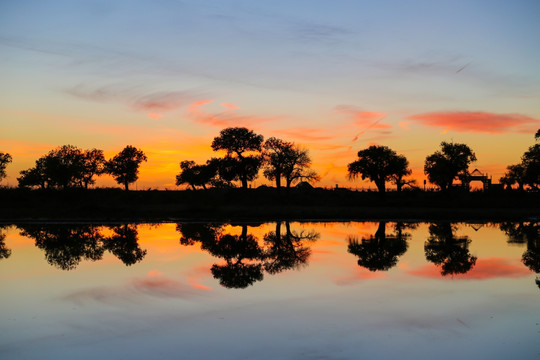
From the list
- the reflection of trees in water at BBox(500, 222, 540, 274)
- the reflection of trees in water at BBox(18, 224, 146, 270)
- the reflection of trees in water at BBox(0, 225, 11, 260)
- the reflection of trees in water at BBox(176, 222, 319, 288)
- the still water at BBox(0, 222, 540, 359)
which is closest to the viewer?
the still water at BBox(0, 222, 540, 359)

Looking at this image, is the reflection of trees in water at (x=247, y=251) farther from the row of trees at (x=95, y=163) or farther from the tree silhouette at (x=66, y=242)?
the row of trees at (x=95, y=163)

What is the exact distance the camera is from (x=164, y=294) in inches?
640

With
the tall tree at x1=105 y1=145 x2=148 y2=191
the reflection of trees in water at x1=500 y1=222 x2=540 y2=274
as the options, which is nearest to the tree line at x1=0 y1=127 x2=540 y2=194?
the tall tree at x1=105 y1=145 x2=148 y2=191

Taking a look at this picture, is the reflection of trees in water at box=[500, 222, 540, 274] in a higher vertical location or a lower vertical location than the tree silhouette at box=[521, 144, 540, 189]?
lower

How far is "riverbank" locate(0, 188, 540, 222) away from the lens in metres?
52.5

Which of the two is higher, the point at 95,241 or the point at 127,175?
the point at 127,175

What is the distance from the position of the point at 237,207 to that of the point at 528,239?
4058 cm

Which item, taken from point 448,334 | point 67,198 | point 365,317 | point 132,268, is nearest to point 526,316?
point 448,334

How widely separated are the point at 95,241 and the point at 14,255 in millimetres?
6269

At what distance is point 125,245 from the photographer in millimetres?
29844

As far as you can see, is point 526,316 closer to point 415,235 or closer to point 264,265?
point 264,265

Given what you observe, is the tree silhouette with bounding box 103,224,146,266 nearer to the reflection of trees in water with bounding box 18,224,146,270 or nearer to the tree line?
the reflection of trees in water with bounding box 18,224,146,270

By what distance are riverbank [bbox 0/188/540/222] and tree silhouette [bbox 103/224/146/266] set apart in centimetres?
1001

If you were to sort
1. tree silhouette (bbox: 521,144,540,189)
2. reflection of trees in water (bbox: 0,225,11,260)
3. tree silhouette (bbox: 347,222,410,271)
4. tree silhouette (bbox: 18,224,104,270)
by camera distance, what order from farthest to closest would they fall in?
1. tree silhouette (bbox: 521,144,540,189)
2. reflection of trees in water (bbox: 0,225,11,260)
3. tree silhouette (bbox: 18,224,104,270)
4. tree silhouette (bbox: 347,222,410,271)
